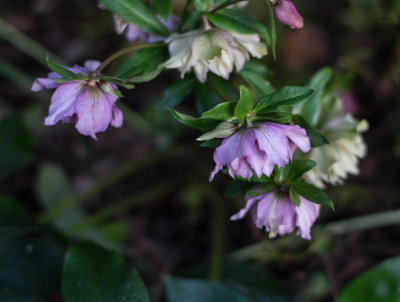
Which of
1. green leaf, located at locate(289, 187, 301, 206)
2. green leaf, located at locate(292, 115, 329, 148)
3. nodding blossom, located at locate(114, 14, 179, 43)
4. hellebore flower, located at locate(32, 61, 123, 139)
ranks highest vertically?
nodding blossom, located at locate(114, 14, 179, 43)

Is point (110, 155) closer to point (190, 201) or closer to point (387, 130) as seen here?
point (190, 201)

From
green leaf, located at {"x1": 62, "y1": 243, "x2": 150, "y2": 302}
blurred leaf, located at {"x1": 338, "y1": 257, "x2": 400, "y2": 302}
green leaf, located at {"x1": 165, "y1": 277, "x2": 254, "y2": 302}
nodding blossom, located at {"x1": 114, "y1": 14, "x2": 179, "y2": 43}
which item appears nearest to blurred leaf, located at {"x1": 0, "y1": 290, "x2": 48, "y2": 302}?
green leaf, located at {"x1": 62, "y1": 243, "x2": 150, "y2": 302}

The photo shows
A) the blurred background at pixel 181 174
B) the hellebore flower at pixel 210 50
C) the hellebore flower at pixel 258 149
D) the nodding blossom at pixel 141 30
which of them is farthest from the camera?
the blurred background at pixel 181 174

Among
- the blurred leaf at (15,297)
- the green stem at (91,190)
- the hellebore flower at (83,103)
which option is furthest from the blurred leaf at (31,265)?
the hellebore flower at (83,103)

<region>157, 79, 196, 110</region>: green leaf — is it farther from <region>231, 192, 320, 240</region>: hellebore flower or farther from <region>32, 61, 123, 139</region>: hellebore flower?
<region>231, 192, 320, 240</region>: hellebore flower

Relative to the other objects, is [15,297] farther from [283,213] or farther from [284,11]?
[284,11]

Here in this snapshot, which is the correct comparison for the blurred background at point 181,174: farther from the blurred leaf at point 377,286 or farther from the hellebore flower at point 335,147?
the hellebore flower at point 335,147

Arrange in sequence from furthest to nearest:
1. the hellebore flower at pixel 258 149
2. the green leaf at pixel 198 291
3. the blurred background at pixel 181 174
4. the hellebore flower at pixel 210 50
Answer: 1. the blurred background at pixel 181 174
2. the green leaf at pixel 198 291
3. the hellebore flower at pixel 210 50
4. the hellebore flower at pixel 258 149
